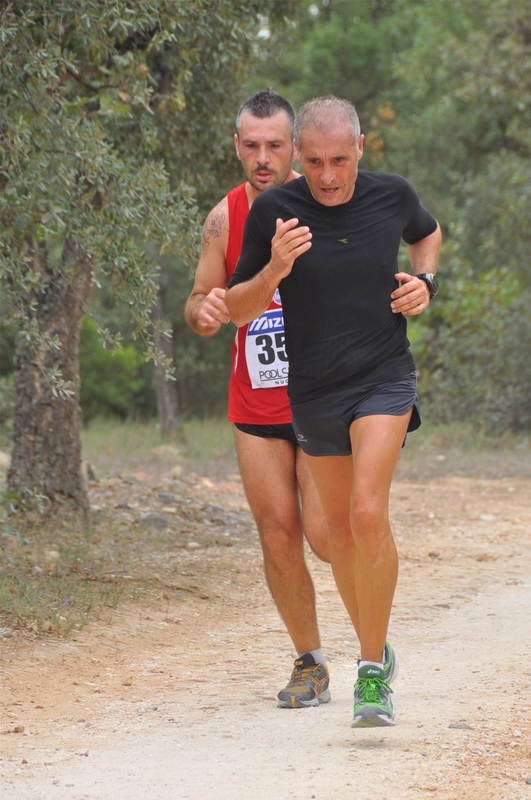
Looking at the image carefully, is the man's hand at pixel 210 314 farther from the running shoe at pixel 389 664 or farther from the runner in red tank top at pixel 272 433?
the running shoe at pixel 389 664

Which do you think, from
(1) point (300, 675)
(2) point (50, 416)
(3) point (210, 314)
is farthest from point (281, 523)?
(2) point (50, 416)

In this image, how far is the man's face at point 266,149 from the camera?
4.43 m

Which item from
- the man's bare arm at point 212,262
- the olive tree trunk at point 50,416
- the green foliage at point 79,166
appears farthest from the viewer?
the olive tree trunk at point 50,416

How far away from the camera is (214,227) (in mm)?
4453

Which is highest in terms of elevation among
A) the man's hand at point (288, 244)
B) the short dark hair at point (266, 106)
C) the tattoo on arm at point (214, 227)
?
the short dark hair at point (266, 106)

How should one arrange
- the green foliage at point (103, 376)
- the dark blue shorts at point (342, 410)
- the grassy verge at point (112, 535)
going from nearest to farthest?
the dark blue shorts at point (342, 410) → the grassy verge at point (112, 535) → the green foliage at point (103, 376)

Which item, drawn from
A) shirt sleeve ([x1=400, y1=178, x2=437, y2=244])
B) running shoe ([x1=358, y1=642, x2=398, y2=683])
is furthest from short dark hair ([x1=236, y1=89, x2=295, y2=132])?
running shoe ([x1=358, y1=642, x2=398, y2=683])

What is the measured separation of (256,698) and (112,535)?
3460 mm

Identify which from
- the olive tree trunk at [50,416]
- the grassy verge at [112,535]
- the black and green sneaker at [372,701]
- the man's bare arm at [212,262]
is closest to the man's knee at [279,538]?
the black and green sneaker at [372,701]

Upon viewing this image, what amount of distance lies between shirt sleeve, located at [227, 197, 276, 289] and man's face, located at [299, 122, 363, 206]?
202 mm

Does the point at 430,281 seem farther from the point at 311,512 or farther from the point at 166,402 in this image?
the point at 166,402

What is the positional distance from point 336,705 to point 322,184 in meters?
2.03

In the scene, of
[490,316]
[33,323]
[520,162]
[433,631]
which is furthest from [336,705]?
[520,162]

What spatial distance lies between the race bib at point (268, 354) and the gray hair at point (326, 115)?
32.7 inches
